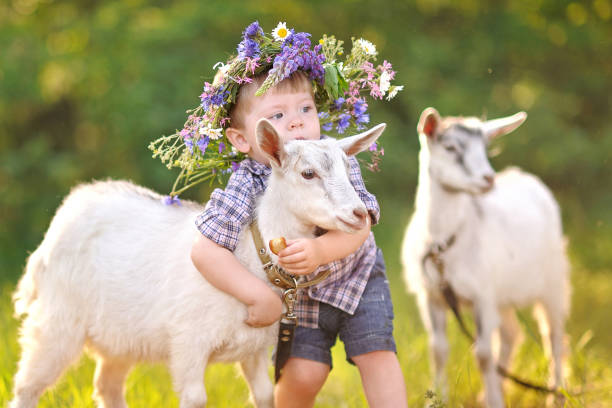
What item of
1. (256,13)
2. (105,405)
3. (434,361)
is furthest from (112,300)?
(256,13)

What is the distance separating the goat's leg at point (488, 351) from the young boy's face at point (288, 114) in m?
2.12

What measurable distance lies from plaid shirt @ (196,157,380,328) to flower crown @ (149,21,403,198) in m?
0.22

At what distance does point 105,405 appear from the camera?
331cm

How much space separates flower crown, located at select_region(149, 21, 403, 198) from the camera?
2.73 m

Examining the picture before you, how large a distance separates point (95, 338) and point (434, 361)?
2426 mm

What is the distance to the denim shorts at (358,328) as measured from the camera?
111 inches

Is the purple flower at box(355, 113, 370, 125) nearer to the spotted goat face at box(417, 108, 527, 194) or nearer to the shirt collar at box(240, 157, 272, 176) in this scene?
the shirt collar at box(240, 157, 272, 176)

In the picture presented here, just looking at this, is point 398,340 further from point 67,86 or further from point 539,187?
point 67,86

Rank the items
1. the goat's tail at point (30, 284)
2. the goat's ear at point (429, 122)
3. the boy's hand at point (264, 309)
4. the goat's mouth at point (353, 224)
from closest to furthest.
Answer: the goat's mouth at point (353, 224)
the boy's hand at point (264, 309)
the goat's tail at point (30, 284)
the goat's ear at point (429, 122)

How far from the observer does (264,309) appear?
2.53m

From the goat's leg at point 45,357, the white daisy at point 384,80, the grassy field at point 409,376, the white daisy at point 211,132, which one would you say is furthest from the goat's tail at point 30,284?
the white daisy at point 384,80

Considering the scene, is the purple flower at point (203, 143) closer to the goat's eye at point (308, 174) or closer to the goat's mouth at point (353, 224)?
the goat's eye at point (308, 174)

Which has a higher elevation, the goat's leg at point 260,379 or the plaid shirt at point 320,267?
the plaid shirt at point 320,267

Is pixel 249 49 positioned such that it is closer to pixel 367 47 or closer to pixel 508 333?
pixel 367 47
